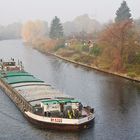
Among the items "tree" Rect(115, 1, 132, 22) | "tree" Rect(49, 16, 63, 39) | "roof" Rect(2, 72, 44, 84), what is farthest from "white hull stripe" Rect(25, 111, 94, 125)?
"tree" Rect(49, 16, 63, 39)

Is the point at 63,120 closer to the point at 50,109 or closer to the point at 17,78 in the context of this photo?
the point at 50,109

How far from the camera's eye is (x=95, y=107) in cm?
5272

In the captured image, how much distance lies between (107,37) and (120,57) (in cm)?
568

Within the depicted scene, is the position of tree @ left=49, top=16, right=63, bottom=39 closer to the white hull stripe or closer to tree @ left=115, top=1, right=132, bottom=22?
tree @ left=115, top=1, right=132, bottom=22

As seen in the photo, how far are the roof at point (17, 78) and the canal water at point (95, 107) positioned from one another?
2.92 metres

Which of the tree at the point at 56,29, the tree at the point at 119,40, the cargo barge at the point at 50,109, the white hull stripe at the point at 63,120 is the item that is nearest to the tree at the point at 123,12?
the tree at the point at 56,29

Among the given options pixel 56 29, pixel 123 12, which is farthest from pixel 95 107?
pixel 56 29

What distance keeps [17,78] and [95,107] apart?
59.6ft

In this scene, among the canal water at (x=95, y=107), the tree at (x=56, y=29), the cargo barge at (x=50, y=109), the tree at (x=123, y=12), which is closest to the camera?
the canal water at (x=95, y=107)

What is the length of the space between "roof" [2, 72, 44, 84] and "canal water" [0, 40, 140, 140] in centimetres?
292

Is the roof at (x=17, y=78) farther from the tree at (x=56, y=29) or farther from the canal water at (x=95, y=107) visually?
the tree at (x=56, y=29)

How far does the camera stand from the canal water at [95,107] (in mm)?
40969

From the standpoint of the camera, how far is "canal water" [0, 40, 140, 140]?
41.0 metres

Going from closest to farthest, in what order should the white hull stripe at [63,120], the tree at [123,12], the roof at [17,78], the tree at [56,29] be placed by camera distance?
the white hull stripe at [63,120], the roof at [17,78], the tree at [123,12], the tree at [56,29]
